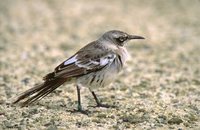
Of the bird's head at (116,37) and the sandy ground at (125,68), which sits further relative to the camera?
the bird's head at (116,37)

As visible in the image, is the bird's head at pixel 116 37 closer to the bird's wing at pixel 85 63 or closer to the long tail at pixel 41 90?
the bird's wing at pixel 85 63

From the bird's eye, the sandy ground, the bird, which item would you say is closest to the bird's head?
the bird's eye

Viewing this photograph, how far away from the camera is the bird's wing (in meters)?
6.59

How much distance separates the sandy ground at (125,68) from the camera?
21.6 ft

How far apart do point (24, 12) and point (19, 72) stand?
4937 mm

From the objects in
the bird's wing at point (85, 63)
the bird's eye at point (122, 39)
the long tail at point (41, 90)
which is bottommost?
the long tail at point (41, 90)

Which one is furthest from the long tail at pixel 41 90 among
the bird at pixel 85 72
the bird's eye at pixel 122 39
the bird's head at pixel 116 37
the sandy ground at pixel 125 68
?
the bird's eye at pixel 122 39

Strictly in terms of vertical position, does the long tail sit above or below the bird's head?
below

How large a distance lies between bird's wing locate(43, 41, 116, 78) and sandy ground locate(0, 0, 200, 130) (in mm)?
539

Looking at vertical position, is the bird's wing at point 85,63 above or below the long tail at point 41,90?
above

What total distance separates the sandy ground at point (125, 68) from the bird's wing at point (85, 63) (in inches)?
21.2

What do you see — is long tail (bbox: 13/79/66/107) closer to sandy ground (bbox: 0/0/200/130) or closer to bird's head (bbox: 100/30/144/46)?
sandy ground (bbox: 0/0/200/130)

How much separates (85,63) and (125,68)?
2.88 meters

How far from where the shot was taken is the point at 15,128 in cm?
618
